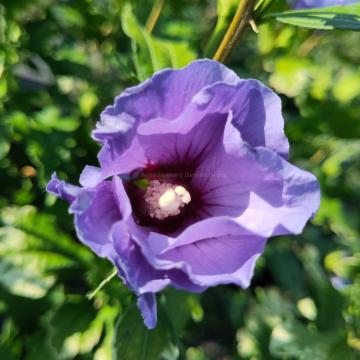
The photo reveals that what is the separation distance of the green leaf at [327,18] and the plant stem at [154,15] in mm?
540

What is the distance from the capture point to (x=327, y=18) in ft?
3.63

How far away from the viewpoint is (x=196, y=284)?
898 mm

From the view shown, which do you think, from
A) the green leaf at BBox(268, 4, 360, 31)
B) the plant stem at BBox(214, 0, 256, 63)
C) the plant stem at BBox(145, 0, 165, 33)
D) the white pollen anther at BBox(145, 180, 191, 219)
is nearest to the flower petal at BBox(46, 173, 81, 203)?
the white pollen anther at BBox(145, 180, 191, 219)

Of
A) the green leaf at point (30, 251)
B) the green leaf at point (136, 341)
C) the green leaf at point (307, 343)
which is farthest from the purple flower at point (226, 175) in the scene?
the green leaf at point (307, 343)

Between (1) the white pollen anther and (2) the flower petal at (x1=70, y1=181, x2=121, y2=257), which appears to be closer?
(2) the flower petal at (x1=70, y1=181, x2=121, y2=257)

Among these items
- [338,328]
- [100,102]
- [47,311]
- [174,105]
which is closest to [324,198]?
[338,328]

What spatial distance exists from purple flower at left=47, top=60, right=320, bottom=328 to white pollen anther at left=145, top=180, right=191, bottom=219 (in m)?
0.07

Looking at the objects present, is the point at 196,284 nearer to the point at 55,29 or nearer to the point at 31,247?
the point at 31,247

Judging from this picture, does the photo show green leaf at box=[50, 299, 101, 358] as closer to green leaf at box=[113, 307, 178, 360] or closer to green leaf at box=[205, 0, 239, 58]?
green leaf at box=[113, 307, 178, 360]

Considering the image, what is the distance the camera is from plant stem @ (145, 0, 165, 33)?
1.61 metres

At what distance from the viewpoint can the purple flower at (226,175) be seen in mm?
900

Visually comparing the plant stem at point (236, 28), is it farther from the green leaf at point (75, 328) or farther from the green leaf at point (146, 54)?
the green leaf at point (75, 328)

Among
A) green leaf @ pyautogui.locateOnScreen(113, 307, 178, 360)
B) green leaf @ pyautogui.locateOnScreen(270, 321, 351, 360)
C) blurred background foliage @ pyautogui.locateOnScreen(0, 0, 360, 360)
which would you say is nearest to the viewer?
green leaf @ pyautogui.locateOnScreen(113, 307, 178, 360)

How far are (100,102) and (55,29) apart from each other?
287 mm
